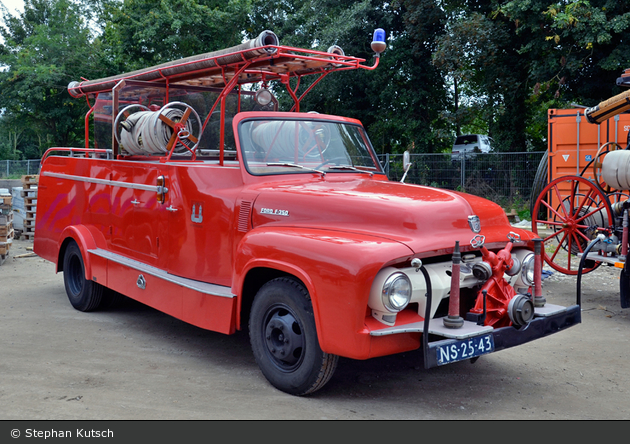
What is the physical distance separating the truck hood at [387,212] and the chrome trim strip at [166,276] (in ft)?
1.93

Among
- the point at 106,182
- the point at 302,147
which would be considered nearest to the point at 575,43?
the point at 302,147

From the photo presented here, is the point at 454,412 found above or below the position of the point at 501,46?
below

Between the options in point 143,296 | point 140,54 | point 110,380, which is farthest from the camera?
point 140,54

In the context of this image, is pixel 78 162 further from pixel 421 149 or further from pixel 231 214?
pixel 421 149

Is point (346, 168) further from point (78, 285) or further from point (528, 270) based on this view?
point (78, 285)

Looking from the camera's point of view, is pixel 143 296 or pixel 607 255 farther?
pixel 607 255

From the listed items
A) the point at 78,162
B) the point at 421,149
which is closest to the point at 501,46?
the point at 421,149

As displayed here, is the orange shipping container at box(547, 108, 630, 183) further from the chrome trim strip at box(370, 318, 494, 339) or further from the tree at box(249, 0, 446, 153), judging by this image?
the tree at box(249, 0, 446, 153)

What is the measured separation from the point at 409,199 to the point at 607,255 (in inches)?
152

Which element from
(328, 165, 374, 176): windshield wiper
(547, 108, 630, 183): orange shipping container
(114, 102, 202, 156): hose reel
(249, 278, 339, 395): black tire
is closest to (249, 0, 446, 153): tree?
(547, 108, 630, 183): orange shipping container

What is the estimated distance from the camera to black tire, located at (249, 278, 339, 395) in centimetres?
391

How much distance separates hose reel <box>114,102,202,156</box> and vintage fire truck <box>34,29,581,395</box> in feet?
0.06

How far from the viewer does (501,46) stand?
62.8 feet

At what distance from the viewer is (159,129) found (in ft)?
19.7
